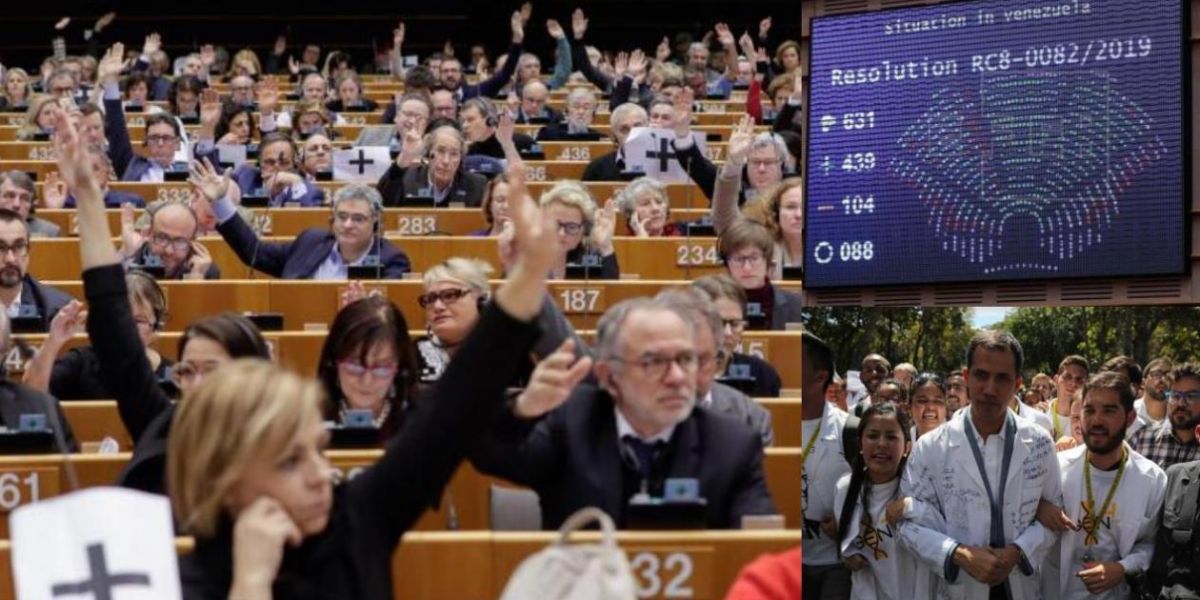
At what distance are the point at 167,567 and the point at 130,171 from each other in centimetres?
573

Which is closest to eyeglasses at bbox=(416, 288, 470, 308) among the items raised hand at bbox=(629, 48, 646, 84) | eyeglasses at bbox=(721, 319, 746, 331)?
eyeglasses at bbox=(721, 319, 746, 331)

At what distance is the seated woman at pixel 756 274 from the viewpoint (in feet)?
14.9

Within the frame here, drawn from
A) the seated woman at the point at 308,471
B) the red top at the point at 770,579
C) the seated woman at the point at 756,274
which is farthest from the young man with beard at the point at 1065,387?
the seated woman at the point at 308,471

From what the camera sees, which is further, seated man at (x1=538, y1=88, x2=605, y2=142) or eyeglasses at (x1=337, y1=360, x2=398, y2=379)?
seated man at (x1=538, y1=88, x2=605, y2=142)

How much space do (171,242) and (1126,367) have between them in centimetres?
262

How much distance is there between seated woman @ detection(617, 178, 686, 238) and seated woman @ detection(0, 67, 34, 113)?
569cm

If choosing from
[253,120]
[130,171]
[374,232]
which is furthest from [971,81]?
[374,232]

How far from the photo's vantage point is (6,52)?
47.3 ft

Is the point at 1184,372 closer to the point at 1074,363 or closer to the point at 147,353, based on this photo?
the point at 1074,363

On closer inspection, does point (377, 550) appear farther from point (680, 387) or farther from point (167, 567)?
point (680, 387)

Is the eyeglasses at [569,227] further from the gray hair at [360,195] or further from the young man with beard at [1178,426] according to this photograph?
the young man with beard at [1178,426]

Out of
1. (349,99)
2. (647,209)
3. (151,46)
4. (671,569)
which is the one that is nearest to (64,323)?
(671,569)

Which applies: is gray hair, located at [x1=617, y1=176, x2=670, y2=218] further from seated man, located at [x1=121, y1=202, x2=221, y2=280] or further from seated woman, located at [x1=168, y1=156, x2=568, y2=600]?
seated woman, located at [x1=168, y1=156, x2=568, y2=600]

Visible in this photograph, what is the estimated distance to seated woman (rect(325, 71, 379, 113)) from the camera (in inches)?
423
